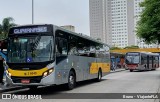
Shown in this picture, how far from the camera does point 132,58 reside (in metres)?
47.1

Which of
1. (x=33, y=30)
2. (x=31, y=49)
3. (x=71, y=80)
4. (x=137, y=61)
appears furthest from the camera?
(x=137, y=61)

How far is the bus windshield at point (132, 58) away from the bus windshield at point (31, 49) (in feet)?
108

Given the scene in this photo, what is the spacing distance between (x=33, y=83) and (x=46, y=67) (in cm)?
87

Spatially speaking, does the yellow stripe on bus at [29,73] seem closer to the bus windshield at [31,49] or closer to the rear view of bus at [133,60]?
the bus windshield at [31,49]

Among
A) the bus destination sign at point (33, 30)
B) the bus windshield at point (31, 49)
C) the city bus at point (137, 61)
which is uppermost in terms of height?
the bus destination sign at point (33, 30)

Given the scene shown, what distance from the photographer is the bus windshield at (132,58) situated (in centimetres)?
4653

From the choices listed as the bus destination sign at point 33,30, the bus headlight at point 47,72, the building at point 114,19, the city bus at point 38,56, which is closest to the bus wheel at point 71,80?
the city bus at point 38,56

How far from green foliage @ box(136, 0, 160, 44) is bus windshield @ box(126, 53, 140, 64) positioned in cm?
1140

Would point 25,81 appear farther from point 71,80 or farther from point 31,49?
point 71,80

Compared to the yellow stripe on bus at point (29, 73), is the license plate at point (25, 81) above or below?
below

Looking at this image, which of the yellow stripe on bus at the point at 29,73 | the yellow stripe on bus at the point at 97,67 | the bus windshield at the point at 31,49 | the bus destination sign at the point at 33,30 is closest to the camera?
the yellow stripe on bus at the point at 29,73

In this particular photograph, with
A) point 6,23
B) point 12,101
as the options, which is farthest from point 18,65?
point 6,23

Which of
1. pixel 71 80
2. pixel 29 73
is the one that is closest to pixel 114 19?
pixel 71 80

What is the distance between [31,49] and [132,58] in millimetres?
33795
